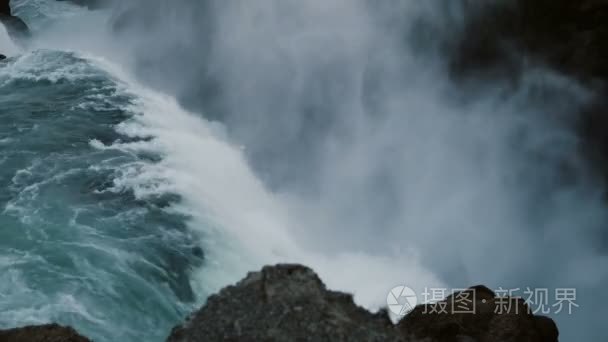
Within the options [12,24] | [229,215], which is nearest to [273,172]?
[229,215]

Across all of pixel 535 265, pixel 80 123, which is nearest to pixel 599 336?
pixel 535 265

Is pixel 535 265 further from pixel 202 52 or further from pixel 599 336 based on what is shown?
pixel 202 52

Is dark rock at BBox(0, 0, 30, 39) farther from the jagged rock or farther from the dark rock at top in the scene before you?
the jagged rock

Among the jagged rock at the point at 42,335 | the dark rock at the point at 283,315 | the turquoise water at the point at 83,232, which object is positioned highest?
the turquoise water at the point at 83,232

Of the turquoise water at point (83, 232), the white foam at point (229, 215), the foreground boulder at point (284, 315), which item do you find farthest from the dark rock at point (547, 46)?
the foreground boulder at point (284, 315)

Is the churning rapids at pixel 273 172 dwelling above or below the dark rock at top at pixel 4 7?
below

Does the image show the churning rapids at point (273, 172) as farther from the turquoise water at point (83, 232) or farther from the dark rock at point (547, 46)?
the dark rock at point (547, 46)
